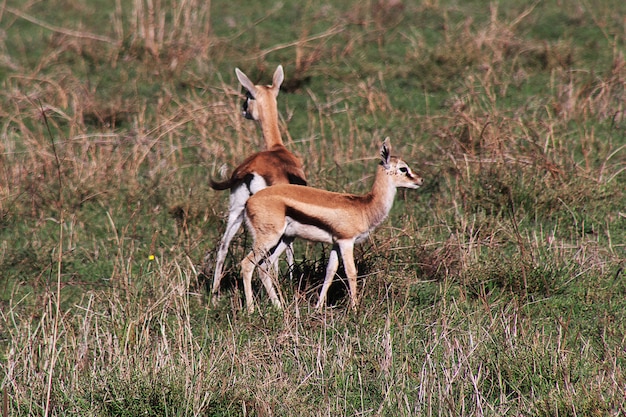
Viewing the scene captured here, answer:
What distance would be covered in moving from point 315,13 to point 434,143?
3.87m

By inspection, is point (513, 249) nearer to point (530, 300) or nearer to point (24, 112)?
point (530, 300)

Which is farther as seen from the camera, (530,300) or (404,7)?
(404,7)

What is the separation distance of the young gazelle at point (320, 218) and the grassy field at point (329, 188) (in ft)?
0.67

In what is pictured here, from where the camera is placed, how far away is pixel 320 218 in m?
5.33

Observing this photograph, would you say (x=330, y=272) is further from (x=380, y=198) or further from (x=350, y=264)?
(x=380, y=198)

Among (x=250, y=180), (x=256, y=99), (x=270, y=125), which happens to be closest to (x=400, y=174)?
(x=250, y=180)

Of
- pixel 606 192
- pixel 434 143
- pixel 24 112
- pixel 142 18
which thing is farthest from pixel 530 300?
pixel 142 18

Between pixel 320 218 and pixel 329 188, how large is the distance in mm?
1574

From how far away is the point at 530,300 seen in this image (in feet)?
18.3

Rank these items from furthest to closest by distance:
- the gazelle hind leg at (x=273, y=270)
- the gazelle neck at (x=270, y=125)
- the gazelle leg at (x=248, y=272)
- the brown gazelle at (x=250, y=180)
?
the gazelle neck at (x=270, y=125) < the brown gazelle at (x=250, y=180) < the gazelle leg at (x=248, y=272) < the gazelle hind leg at (x=273, y=270)

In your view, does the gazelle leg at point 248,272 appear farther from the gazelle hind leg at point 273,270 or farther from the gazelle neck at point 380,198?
the gazelle neck at point 380,198

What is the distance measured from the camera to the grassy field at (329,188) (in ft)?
14.4

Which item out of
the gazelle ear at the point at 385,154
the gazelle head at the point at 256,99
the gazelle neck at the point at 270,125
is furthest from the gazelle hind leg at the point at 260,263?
the gazelle head at the point at 256,99

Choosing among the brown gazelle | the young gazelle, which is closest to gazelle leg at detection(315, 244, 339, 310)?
the young gazelle
